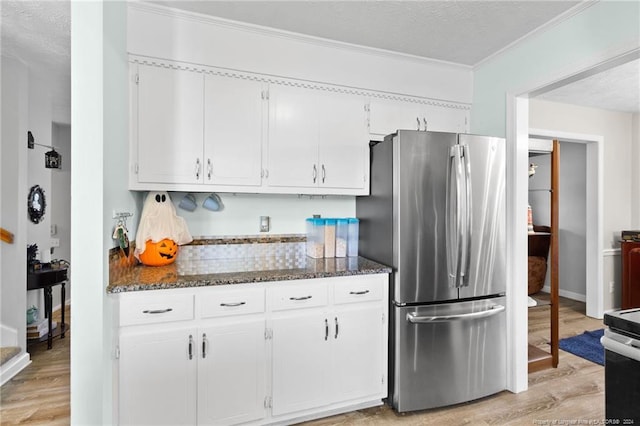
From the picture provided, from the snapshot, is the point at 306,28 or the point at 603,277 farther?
the point at 603,277

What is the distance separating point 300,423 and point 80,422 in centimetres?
120

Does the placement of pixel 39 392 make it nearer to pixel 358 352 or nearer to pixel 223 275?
pixel 223 275

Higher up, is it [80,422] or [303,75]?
[303,75]

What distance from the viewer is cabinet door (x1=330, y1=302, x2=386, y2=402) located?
2092 millimetres

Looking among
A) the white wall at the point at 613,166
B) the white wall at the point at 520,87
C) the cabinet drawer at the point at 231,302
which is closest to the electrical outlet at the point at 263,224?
the cabinet drawer at the point at 231,302

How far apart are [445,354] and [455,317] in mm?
262

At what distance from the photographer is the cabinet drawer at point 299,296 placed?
1952 millimetres

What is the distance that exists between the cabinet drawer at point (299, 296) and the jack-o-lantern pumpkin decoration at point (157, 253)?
0.79 meters

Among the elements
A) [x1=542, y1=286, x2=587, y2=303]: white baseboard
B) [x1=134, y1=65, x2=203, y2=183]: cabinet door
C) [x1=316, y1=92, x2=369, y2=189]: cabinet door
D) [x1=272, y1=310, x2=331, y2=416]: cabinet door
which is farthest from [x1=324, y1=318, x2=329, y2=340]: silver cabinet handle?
[x1=542, y1=286, x2=587, y2=303]: white baseboard

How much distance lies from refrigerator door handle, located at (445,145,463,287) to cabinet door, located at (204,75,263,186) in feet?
4.36

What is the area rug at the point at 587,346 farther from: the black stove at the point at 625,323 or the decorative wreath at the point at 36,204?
the decorative wreath at the point at 36,204

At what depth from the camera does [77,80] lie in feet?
5.21

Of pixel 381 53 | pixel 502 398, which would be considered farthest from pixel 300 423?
pixel 381 53

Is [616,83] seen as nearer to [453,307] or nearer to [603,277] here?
[603,277]
